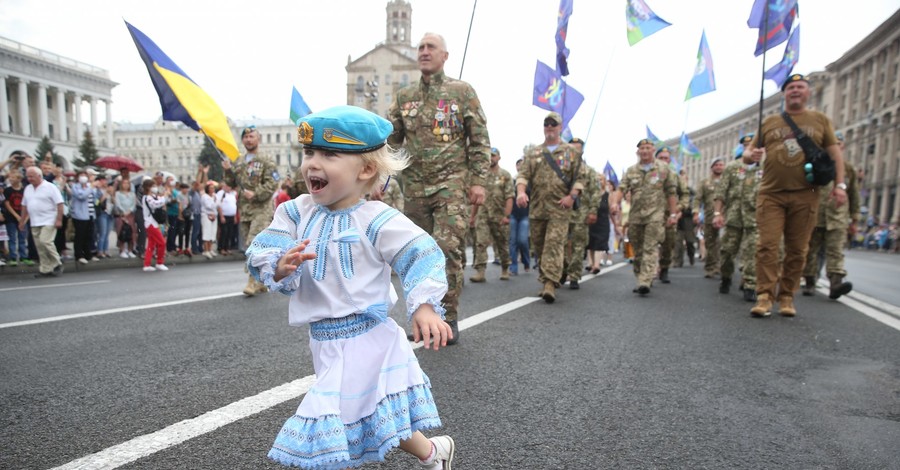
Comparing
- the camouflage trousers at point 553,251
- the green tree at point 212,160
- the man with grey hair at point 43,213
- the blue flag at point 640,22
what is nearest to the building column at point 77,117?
the green tree at point 212,160

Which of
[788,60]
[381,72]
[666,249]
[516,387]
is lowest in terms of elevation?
[516,387]

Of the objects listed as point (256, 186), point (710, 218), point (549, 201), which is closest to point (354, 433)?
point (549, 201)

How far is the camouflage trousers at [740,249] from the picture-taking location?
7746mm

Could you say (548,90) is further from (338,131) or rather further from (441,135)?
(338,131)

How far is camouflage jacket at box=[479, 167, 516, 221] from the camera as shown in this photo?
1038 cm

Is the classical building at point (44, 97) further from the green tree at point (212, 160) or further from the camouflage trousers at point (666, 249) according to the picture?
the camouflage trousers at point (666, 249)

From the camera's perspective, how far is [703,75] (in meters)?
13.5

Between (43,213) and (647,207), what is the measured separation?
1004cm

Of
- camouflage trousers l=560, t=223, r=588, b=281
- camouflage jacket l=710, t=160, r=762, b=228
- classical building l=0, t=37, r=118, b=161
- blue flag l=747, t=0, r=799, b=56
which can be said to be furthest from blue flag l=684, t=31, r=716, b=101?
classical building l=0, t=37, r=118, b=161

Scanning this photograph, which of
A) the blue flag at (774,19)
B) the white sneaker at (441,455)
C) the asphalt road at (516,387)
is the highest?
the blue flag at (774,19)

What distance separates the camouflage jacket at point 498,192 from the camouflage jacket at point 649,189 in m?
2.23

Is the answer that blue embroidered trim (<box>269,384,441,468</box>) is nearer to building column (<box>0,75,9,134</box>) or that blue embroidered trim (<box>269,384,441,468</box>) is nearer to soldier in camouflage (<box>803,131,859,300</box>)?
soldier in camouflage (<box>803,131,859,300</box>)

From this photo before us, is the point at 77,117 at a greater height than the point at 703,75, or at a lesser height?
greater

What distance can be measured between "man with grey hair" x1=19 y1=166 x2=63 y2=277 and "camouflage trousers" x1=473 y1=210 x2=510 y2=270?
7381 millimetres
